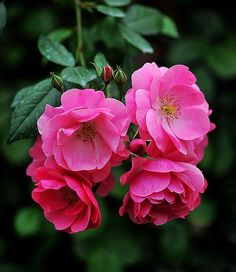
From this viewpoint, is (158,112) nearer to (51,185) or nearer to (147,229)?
(51,185)

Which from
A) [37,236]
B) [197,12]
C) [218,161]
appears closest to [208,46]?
[197,12]

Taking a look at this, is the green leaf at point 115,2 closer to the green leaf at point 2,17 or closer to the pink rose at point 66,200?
the green leaf at point 2,17

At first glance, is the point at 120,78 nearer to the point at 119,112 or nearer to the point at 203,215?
the point at 119,112

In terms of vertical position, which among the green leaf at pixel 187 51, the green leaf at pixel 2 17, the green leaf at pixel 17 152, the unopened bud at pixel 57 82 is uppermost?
the unopened bud at pixel 57 82

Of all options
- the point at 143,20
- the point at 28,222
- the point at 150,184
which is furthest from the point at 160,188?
the point at 28,222

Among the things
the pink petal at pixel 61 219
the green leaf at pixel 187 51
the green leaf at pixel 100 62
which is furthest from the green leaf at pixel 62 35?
the green leaf at pixel 187 51

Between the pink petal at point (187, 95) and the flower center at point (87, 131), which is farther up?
the pink petal at point (187, 95)

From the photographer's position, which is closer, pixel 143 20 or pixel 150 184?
pixel 150 184
